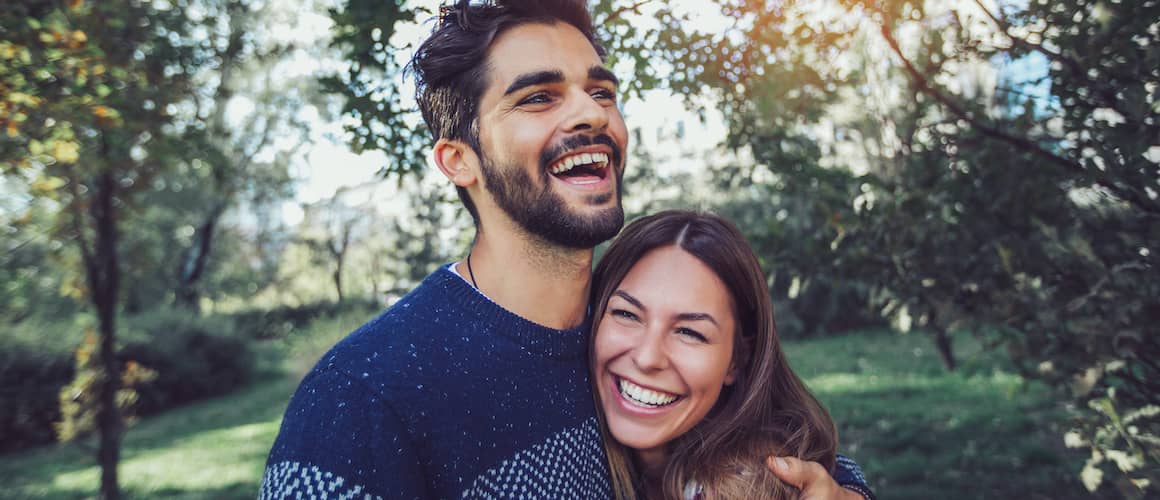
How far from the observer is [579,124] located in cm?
217

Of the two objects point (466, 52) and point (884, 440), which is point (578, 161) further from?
point (884, 440)

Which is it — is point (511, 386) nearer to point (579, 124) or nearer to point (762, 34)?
point (579, 124)

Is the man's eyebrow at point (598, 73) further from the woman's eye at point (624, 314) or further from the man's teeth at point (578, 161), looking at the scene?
the woman's eye at point (624, 314)

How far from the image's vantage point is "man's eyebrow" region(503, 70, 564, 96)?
7.14 ft

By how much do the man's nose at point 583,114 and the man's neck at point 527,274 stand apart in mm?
385

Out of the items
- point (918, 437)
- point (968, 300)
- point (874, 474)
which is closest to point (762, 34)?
point (968, 300)

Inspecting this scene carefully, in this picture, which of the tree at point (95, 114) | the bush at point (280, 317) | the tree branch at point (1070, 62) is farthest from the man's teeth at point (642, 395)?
the bush at point (280, 317)

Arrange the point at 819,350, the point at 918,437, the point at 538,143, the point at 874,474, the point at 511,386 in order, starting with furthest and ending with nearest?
the point at 819,350
the point at 918,437
the point at 874,474
the point at 538,143
the point at 511,386

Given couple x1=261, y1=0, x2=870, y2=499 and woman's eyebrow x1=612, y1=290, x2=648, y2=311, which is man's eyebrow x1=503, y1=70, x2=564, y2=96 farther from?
woman's eyebrow x1=612, y1=290, x2=648, y2=311

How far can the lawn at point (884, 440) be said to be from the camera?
571 centimetres

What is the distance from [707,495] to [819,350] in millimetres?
12599

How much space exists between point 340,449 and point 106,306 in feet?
17.0

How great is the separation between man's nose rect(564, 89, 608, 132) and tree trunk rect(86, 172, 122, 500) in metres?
4.74

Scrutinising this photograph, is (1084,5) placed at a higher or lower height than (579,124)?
higher
